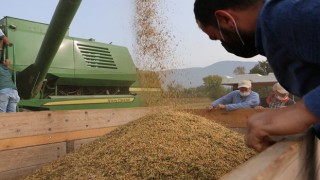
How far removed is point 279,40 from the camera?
923 mm

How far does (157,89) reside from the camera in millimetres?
7691

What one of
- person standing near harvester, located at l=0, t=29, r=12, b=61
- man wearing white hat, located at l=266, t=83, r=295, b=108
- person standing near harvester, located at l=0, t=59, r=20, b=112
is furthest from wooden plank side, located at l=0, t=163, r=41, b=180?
man wearing white hat, located at l=266, t=83, r=295, b=108

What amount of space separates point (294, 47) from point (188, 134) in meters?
2.17

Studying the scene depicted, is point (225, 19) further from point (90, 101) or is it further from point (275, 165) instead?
point (90, 101)

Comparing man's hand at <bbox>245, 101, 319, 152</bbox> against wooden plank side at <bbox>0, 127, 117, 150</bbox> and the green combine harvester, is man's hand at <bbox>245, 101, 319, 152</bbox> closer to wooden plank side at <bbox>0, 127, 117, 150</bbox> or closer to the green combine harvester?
wooden plank side at <bbox>0, 127, 117, 150</bbox>

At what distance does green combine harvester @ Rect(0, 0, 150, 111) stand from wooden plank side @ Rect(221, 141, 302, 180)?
381 cm

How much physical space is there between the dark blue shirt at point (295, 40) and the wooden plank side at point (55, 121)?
249cm

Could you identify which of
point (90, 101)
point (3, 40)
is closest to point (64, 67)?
point (90, 101)

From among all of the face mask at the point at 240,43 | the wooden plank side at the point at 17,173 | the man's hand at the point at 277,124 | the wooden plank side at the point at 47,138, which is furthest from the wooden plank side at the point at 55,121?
the man's hand at the point at 277,124

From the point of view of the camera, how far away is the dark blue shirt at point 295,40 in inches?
33.2

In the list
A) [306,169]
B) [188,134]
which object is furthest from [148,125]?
[306,169]

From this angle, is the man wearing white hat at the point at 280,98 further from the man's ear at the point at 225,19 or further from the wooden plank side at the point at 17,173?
the man's ear at the point at 225,19

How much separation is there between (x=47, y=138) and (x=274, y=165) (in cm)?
279

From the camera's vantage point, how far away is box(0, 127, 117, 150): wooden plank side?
300 centimetres
